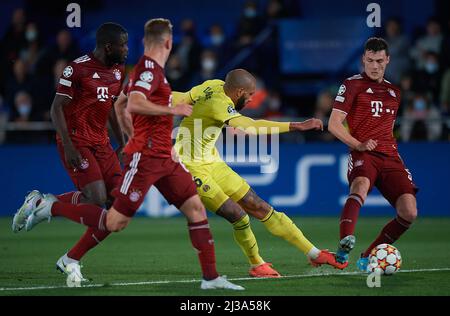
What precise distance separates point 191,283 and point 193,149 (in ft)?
5.18

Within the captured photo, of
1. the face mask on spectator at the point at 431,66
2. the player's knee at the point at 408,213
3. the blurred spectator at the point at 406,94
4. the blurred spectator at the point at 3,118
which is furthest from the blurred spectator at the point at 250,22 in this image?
the player's knee at the point at 408,213

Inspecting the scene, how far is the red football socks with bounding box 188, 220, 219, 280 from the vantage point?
819 cm

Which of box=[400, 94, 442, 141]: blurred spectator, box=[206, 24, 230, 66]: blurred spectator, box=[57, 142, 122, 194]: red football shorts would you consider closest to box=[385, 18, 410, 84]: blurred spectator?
box=[400, 94, 442, 141]: blurred spectator

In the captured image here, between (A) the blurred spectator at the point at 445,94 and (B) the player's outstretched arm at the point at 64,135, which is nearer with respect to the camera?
(B) the player's outstretched arm at the point at 64,135

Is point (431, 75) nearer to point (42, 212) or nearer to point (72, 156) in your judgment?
point (72, 156)

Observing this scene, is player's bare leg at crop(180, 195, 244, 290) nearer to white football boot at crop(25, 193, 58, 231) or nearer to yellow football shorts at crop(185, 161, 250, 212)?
yellow football shorts at crop(185, 161, 250, 212)

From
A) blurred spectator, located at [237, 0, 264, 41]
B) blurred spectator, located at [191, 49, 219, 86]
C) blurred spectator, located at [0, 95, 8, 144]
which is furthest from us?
blurred spectator, located at [237, 0, 264, 41]

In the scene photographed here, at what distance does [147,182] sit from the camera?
8.06 metres

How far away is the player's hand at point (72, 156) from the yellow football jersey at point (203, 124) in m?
1.02

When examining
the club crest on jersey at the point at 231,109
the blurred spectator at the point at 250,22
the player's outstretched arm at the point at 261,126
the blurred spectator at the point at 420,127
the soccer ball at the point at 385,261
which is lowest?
the soccer ball at the point at 385,261

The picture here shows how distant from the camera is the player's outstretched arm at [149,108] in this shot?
25.7 feet

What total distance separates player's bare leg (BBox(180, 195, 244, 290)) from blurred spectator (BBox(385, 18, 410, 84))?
36.1ft

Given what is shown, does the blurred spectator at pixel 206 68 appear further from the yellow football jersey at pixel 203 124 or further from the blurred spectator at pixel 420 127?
the yellow football jersey at pixel 203 124

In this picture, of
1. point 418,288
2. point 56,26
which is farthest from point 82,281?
point 56,26
